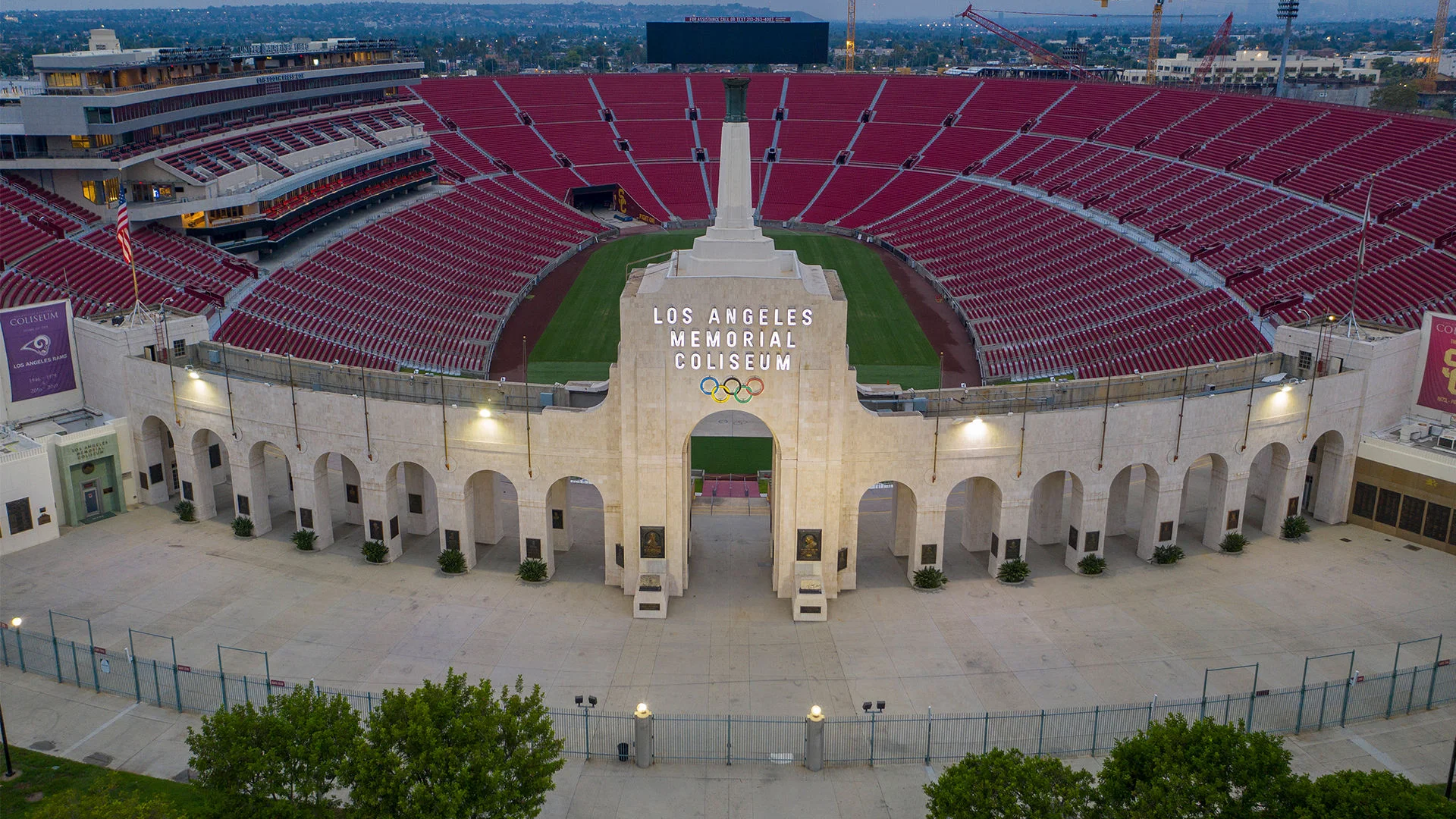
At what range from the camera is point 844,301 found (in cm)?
4034

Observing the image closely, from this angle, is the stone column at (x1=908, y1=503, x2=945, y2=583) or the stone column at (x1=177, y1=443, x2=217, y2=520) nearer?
the stone column at (x1=908, y1=503, x2=945, y2=583)

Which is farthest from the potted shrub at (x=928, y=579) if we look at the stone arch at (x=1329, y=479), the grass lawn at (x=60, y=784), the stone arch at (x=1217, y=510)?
the grass lawn at (x=60, y=784)

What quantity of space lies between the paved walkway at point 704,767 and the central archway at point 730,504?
36.2 feet

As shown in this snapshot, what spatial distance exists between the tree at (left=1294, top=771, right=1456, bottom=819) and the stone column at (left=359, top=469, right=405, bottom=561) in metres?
32.8

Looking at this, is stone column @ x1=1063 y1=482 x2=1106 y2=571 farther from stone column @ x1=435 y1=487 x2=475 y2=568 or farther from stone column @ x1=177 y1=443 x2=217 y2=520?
stone column @ x1=177 y1=443 x2=217 y2=520

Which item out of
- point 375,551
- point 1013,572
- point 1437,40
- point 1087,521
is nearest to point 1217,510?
point 1087,521

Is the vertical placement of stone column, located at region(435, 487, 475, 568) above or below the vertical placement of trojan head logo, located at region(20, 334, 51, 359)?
below

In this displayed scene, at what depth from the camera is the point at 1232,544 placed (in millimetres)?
46250

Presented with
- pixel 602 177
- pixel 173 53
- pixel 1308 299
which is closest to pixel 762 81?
pixel 602 177

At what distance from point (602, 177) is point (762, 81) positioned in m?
31.8

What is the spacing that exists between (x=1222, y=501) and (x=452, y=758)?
109 ft

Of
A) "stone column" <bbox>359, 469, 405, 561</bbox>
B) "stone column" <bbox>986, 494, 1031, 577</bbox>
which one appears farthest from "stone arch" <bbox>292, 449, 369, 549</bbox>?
"stone column" <bbox>986, 494, 1031, 577</bbox>

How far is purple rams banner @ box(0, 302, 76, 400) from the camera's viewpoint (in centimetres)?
4781

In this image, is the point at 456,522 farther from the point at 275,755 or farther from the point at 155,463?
the point at 275,755
